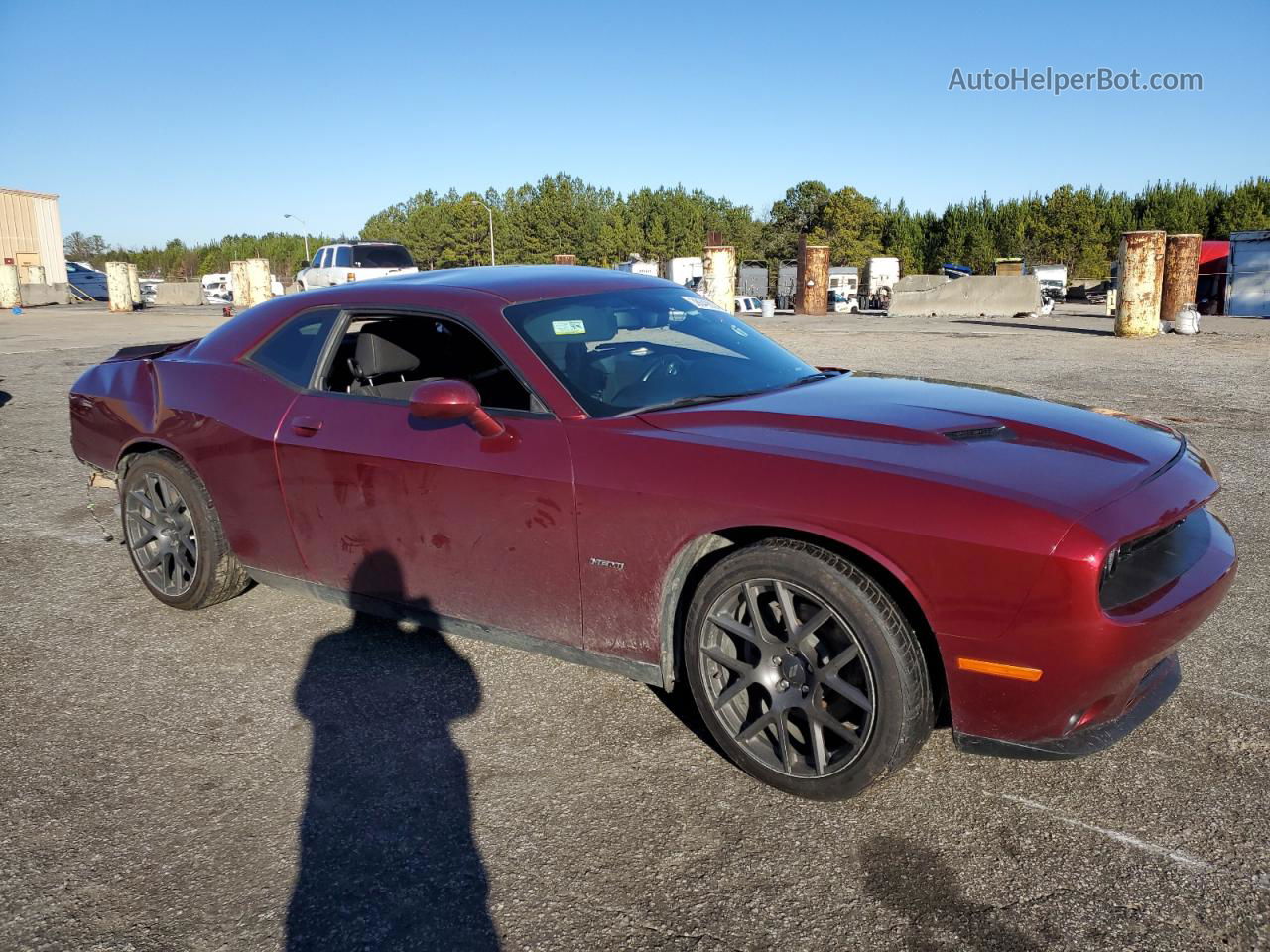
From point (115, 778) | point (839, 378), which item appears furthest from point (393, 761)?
point (839, 378)

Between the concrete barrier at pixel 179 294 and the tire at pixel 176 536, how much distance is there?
43.7 m

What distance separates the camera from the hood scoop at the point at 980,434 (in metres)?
3.00

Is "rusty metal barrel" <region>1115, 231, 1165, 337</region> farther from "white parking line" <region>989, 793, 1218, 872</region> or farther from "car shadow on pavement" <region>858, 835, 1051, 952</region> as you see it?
"car shadow on pavement" <region>858, 835, 1051, 952</region>

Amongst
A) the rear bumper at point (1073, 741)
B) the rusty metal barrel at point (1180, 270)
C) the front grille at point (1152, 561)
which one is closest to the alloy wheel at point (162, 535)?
the rear bumper at point (1073, 741)

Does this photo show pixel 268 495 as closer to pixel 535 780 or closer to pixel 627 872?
pixel 535 780

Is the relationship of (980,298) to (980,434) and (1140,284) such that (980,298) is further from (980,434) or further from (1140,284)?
(980,434)

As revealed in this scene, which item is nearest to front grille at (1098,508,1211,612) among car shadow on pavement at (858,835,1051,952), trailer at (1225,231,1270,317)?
car shadow on pavement at (858,835,1051,952)

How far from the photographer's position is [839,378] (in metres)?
4.06

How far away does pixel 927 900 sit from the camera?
2.41 metres

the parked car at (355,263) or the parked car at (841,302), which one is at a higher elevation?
the parked car at (355,263)

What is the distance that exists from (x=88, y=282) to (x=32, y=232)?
1409 centimetres

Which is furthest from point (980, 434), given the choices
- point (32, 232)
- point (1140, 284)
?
point (32, 232)

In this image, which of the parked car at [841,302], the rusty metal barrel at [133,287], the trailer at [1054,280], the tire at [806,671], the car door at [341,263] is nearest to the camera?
the tire at [806,671]

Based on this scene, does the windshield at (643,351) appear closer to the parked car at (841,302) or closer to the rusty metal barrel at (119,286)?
the rusty metal barrel at (119,286)
